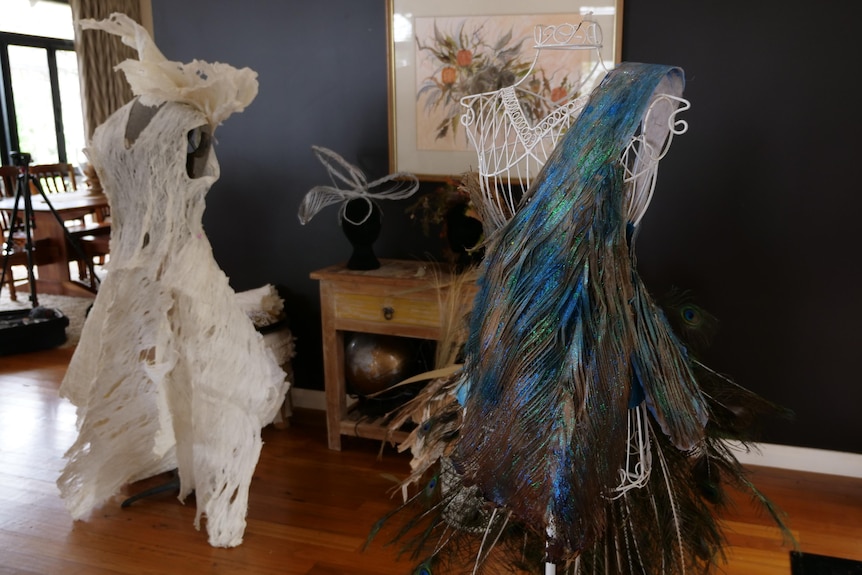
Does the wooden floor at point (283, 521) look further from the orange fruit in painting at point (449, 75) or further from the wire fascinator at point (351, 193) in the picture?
the orange fruit in painting at point (449, 75)

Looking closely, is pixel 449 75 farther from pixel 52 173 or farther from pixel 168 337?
pixel 52 173

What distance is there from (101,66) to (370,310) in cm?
425

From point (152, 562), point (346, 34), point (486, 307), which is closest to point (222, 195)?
point (346, 34)

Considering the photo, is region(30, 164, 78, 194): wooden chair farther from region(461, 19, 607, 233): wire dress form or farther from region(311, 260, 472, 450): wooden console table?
region(461, 19, 607, 233): wire dress form

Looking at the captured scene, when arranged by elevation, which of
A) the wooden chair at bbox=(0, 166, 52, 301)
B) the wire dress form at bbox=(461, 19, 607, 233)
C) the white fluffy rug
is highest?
the wire dress form at bbox=(461, 19, 607, 233)

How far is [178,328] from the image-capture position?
2.53 meters

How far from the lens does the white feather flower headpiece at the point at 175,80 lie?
2.32 meters

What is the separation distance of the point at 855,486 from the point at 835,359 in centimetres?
48

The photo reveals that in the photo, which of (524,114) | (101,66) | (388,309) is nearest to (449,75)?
(524,114)

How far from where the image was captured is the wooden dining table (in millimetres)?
5441

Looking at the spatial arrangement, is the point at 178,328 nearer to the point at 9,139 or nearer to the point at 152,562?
the point at 152,562

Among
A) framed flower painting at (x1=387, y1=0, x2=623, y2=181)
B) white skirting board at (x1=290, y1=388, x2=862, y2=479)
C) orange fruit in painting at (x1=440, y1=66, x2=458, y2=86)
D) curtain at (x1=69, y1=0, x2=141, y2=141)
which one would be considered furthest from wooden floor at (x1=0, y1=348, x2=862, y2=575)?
curtain at (x1=69, y1=0, x2=141, y2=141)

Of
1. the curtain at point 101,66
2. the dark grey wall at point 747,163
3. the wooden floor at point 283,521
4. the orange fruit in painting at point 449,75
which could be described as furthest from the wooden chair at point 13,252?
the orange fruit in painting at point 449,75

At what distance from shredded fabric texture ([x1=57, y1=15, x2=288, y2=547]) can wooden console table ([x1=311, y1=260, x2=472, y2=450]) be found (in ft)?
1.72
